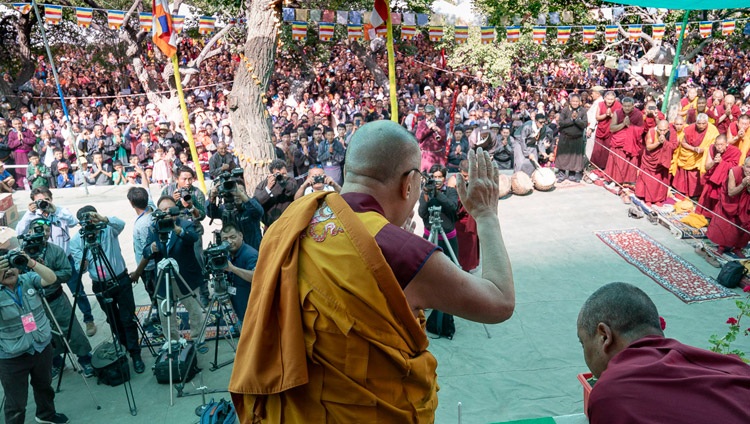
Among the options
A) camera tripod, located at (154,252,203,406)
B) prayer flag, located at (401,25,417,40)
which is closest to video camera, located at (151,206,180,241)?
camera tripod, located at (154,252,203,406)

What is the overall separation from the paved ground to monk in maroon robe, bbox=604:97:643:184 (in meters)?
1.58

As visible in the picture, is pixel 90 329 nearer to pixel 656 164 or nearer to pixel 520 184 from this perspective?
pixel 520 184

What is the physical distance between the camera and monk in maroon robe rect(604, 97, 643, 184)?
953cm

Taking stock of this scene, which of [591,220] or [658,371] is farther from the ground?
[658,371]

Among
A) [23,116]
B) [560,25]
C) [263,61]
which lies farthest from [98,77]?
[560,25]

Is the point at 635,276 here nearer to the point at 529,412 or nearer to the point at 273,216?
the point at 529,412

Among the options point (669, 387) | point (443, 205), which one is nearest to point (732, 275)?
point (443, 205)

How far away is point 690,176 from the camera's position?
892 centimetres

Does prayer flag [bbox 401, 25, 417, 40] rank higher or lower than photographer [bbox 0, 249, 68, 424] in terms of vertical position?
higher

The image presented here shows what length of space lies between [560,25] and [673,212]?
6059mm

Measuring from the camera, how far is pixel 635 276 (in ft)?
21.9

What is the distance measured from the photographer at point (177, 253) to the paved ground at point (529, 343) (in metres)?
0.46

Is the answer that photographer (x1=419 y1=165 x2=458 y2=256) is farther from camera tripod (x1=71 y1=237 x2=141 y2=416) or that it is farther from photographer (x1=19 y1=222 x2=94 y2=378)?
photographer (x1=19 y1=222 x2=94 y2=378)

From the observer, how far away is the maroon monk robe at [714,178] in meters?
7.67
